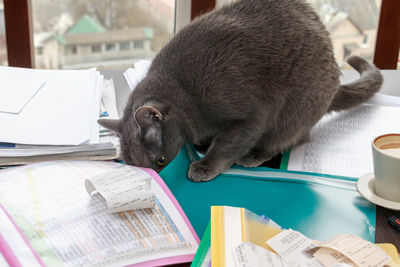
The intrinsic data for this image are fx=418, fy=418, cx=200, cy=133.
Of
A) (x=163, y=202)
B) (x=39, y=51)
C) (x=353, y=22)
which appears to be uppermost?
(x=353, y=22)

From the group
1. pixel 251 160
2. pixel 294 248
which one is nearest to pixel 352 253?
pixel 294 248

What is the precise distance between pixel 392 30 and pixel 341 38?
0.75 feet

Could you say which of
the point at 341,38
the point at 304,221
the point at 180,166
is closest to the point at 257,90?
the point at 180,166

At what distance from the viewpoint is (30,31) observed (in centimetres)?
186

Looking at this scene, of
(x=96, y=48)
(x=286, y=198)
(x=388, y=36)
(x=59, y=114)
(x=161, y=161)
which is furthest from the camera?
(x=96, y=48)

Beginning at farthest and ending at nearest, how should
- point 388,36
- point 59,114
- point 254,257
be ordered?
point 388,36 < point 59,114 < point 254,257

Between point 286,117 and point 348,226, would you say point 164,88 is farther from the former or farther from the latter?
point 348,226

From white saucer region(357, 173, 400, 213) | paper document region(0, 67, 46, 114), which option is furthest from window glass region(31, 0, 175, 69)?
white saucer region(357, 173, 400, 213)

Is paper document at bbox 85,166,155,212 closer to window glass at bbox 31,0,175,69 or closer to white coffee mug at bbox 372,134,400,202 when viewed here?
white coffee mug at bbox 372,134,400,202

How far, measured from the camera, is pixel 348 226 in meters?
0.78

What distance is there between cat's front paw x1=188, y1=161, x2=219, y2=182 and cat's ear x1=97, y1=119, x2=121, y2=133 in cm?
20

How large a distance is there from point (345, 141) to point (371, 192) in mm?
314

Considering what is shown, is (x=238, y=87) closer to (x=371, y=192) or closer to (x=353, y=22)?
(x=371, y=192)

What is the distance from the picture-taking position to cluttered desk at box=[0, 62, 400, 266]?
644 mm
